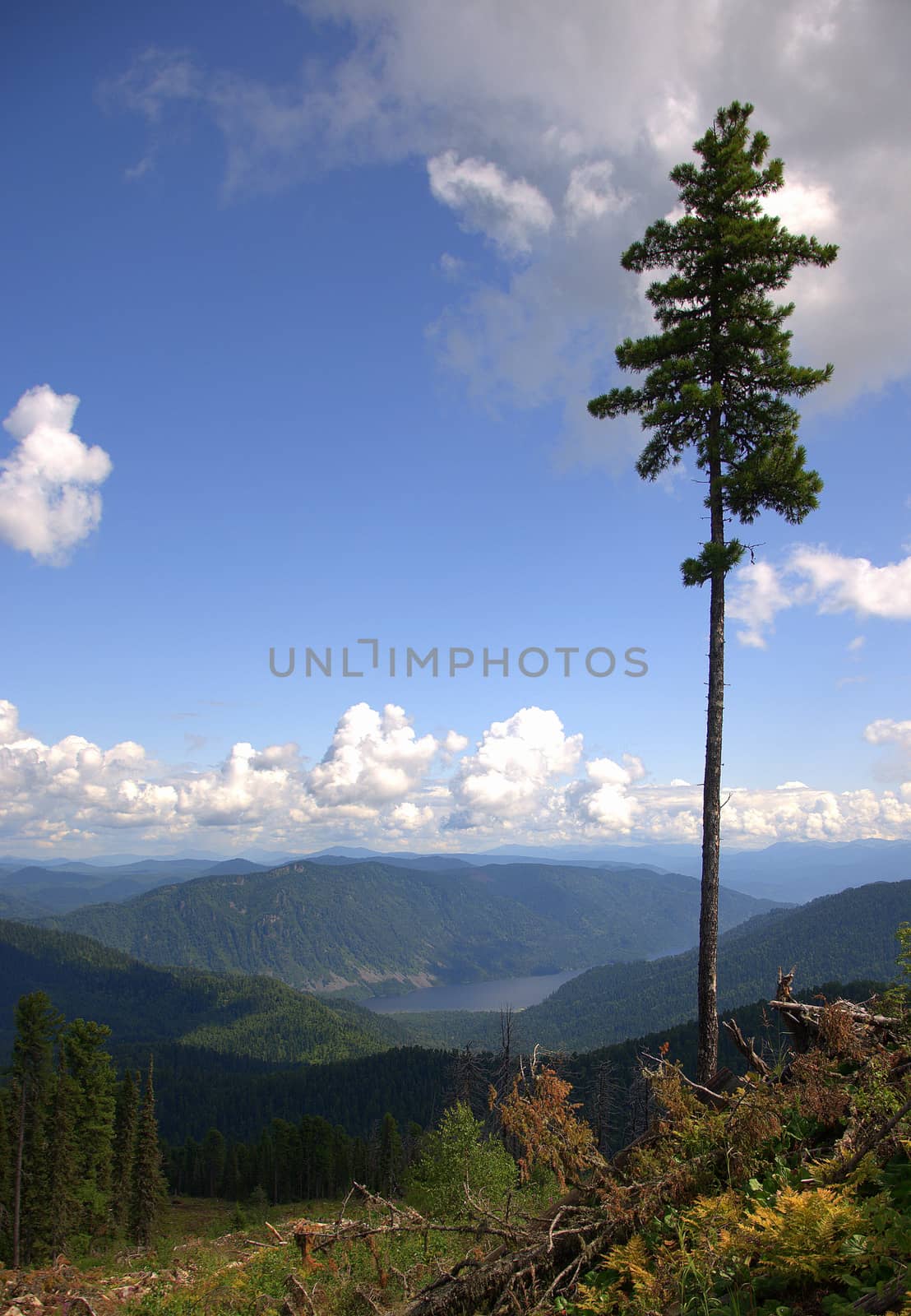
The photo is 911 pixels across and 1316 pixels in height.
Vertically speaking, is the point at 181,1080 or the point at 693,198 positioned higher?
the point at 693,198

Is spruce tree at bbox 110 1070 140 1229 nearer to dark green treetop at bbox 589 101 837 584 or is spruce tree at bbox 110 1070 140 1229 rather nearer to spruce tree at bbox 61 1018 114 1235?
spruce tree at bbox 61 1018 114 1235

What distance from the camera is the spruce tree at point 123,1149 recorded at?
49969 millimetres

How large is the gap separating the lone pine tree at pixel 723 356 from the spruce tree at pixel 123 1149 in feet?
189

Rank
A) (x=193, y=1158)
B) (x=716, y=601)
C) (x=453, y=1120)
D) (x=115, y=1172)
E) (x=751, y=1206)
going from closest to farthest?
(x=751, y=1206)
(x=716, y=601)
(x=453, y=1120)
(x=115, y=1172)
(x=193, y=1158)

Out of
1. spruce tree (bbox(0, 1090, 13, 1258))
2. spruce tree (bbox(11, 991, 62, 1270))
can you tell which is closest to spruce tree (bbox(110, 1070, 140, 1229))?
spruce tree (bbox(11, 991, 62, 1270))

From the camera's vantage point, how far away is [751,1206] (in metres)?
5.66

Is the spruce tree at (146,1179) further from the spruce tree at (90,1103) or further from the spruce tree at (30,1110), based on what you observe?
the spruce tree at (30,1110)

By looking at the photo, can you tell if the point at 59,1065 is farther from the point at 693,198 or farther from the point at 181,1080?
the point at 181,1080

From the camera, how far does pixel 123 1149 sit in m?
51.8

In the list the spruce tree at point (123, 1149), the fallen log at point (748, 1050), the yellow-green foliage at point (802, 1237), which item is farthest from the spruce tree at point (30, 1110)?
the yellow-green foliage at point (802, 1237)

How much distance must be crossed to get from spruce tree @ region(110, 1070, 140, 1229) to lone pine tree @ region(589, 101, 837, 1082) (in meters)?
57.6

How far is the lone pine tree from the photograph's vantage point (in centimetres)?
1443

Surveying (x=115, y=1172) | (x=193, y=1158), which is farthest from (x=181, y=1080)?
(x=115, y=1172)

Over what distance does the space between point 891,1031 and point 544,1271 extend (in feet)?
16.5
